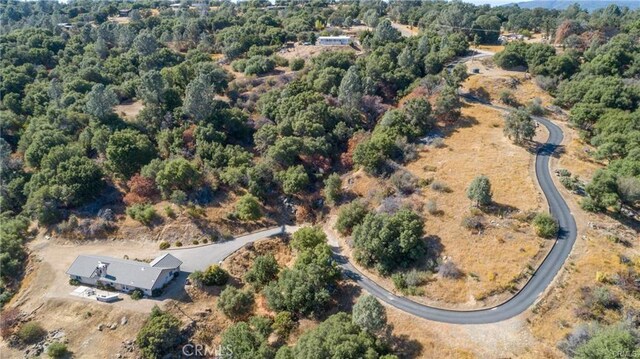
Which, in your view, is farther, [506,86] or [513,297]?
[506,86]

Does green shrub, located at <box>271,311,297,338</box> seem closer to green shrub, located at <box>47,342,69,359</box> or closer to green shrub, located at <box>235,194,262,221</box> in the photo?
green shrub, located at <box>235,194,262,221</box>

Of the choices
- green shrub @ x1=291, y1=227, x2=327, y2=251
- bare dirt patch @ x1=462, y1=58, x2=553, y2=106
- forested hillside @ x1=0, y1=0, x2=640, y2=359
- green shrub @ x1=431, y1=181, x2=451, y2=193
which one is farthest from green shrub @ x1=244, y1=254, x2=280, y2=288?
bare dirt patch @ x1=462, y1=58, x2=553, y2=106

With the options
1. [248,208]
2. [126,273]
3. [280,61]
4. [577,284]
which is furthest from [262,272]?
[280,61]

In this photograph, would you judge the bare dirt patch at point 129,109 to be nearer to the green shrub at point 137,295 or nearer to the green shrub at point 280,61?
the green shrub at point 280,61

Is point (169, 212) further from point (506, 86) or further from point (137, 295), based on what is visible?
point (506, 86)

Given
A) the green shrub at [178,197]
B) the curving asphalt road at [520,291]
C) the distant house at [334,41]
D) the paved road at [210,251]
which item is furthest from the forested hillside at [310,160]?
the distant house at [334,41]

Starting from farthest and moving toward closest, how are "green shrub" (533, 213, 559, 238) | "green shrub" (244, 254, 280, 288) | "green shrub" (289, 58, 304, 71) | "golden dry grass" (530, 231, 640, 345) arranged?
1. "green shrub" (289, 58, 304, 71)
2. "green shrub" (244, 254, 280, 288)
3. "green shrub" (533, 213, 559, 238)
4. "golden dry grass" (530, 231, 640, 345)

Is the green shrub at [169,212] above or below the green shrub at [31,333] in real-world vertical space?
above
